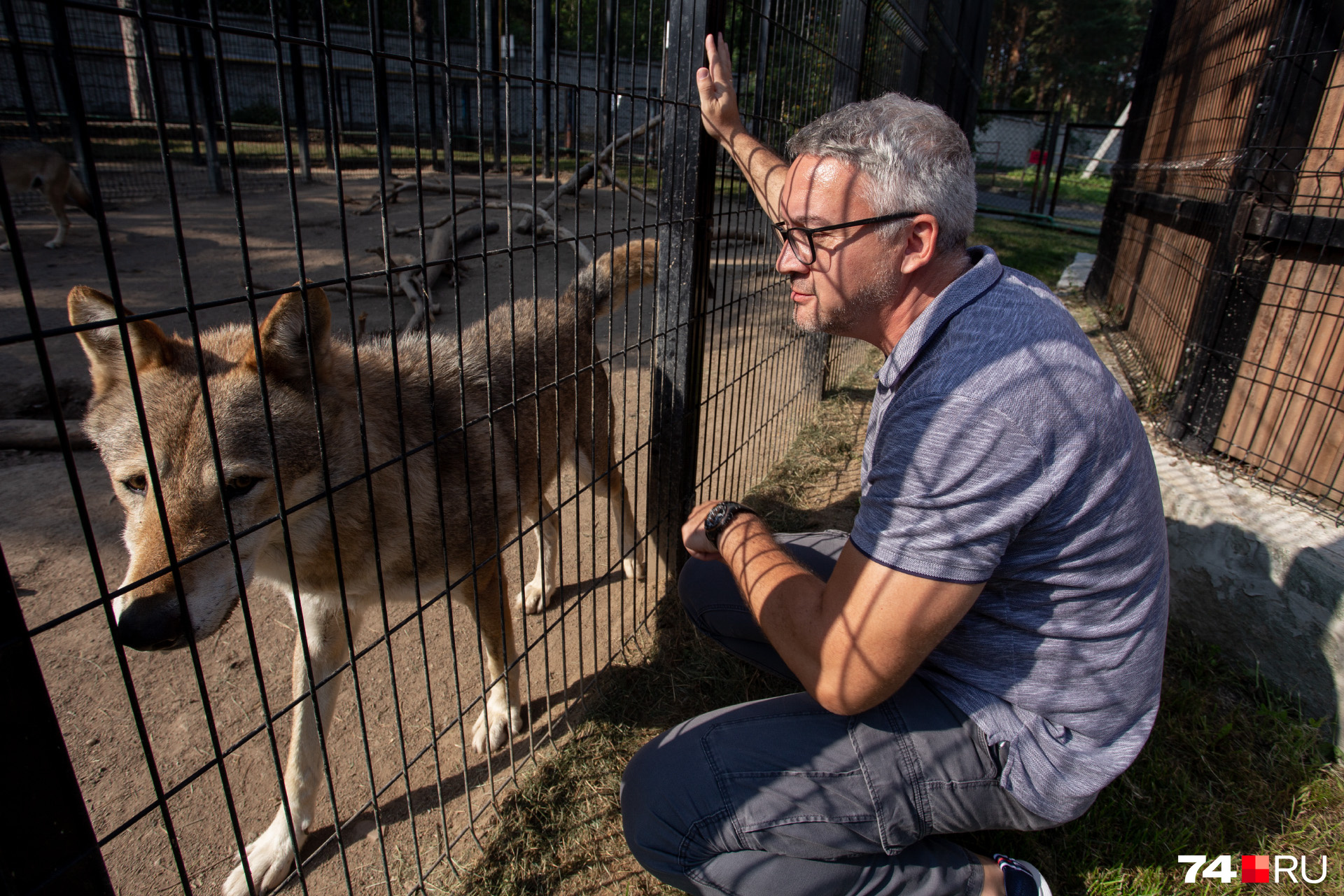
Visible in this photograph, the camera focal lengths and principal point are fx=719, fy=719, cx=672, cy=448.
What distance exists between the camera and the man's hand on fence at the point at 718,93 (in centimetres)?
258

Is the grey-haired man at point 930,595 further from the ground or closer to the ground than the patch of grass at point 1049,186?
closer to the ground

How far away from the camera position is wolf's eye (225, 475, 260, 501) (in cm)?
181

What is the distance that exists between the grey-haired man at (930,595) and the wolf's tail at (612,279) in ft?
4.95

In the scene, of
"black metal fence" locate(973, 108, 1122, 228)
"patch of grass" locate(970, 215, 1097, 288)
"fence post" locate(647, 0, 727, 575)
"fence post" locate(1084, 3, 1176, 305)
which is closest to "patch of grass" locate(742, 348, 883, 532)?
"fence post" locate(647, 0, 727, 575)

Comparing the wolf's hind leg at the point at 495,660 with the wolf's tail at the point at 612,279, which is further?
the wolf's tail at the point at 612,279

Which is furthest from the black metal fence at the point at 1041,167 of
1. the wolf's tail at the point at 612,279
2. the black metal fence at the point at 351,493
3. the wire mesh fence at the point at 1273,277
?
the black metal fence at the point at 351,493

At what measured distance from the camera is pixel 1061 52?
4078cm

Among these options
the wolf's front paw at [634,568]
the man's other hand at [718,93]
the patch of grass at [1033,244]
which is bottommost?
the wolf's front paw at [634,568]

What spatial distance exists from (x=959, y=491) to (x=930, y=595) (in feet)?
0.79

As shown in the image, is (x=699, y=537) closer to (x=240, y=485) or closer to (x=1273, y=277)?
(x=240, y=485)

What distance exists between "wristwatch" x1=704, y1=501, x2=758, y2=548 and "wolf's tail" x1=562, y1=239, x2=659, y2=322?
1408 millimetres

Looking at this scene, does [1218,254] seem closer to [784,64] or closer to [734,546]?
[784,64]

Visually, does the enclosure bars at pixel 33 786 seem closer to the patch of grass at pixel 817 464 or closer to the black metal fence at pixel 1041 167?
the patch of grass at pixel 817 464

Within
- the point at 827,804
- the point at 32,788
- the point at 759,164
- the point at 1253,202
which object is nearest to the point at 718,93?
the point at 759,164
